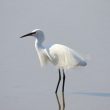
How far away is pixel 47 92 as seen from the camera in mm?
5293

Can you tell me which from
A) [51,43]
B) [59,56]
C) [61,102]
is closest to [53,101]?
[61,102]

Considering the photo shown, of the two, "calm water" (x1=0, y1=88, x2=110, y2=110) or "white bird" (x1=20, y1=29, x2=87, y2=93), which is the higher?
"white bird" (x1=20, y1=29, x2=87, y2=93)

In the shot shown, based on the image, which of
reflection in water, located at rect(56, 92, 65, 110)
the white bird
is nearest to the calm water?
reflection in water, located at rect(56, 92, 65, 110)

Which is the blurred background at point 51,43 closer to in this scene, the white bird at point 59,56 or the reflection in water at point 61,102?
the reflection in water at point 61,102

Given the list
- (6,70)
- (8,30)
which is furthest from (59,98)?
(8,30)

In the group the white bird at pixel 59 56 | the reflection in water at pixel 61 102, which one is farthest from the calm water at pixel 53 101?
the white bird at pixel 59 56

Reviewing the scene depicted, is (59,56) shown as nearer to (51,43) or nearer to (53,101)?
(53,101)

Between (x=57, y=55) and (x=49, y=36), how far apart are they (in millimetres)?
2351

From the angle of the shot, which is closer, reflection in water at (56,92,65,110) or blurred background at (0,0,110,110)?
reflection in water at (56,92,65,110)

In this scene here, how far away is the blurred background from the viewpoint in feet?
16.8

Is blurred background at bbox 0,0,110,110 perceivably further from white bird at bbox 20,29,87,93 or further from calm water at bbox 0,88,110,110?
white bird at bbox 20,29,87,93

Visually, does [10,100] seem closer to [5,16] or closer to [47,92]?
[47,92]

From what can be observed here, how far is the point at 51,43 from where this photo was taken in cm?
687

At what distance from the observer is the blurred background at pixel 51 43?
5.11 m
